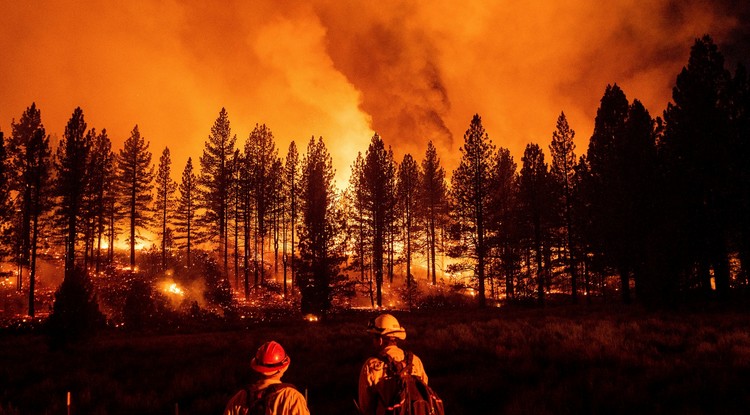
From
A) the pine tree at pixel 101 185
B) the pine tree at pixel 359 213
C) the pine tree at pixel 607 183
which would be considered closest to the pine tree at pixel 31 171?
the pine tree at pixel 101 185

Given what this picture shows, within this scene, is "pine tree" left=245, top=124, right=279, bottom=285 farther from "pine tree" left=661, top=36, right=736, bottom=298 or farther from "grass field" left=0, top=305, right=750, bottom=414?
"pine tree" left=661, top=36, right=736, bottom=298

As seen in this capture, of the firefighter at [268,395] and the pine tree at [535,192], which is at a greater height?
the pine tree at [535,192]

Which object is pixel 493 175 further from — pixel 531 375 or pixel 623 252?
pixel 531 375

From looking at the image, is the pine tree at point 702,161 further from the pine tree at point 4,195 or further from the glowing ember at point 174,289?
the pine tree at point 4,195

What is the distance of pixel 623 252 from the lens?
2280 cm

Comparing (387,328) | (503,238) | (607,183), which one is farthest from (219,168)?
(387,328)

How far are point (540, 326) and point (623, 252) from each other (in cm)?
1023

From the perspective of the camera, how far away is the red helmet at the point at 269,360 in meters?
3.13

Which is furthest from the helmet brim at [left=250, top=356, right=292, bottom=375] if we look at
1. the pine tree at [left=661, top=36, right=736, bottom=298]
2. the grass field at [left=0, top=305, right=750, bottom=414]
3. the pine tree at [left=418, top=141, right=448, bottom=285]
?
the pine tree at [left=418, top=141, right=448, bottom=285]

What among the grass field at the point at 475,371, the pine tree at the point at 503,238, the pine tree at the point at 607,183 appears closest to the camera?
the grass field at the point at 475,371

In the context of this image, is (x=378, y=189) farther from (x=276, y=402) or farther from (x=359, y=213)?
(x=276, y=402)

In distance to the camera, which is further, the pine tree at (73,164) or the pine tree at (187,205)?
the pine tree at (187,205)

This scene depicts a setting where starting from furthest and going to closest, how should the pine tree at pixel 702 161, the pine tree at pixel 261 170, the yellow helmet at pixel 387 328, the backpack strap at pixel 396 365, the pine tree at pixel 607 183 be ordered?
the pine tree at pixel 261 170
the pine tree at pixel 607 183
the pine tree at pixel 702 161
the yellow helmet at pixel 387 328
the backpack strap at pixel 396 365

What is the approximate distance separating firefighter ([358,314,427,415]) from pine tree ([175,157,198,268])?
42263 mm
